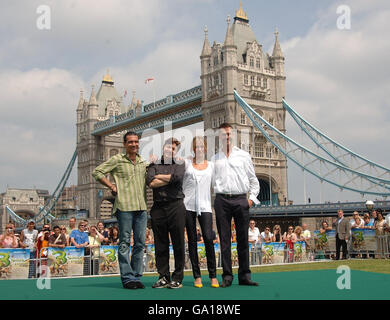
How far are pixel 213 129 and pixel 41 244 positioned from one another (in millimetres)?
29754

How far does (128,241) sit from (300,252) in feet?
26.8

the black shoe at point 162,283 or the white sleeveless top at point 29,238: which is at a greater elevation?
the white sleeveless top at point 29,238

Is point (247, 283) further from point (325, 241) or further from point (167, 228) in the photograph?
point (325, 241)

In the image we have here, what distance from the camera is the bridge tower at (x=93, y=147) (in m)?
56.5

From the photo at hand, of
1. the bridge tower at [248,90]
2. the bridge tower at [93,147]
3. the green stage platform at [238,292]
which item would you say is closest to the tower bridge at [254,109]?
the bridge tower at [248,90]

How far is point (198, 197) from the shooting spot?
17.4 feet

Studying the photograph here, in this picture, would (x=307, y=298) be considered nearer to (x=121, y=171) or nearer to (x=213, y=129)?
(x=121, y=171)

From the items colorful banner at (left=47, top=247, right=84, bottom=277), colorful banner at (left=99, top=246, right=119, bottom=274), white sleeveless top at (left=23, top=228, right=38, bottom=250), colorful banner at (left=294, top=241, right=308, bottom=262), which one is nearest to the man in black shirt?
colorful banner at (left=47, top=247, right=84, bottom=277)

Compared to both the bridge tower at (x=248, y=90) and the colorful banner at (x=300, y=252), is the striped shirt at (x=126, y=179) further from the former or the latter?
the bridge tower at (x=248, y=90)

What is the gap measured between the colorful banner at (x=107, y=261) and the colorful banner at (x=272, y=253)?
142 inches

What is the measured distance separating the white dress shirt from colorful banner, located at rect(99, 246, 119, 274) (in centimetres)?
502

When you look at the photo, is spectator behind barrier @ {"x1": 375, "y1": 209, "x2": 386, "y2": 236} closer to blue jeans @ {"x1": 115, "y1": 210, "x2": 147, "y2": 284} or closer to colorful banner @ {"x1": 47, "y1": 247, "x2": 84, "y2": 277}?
colorful banner @ {"x1": 47, "y1": 247, "x2": 84, "y2": 277}

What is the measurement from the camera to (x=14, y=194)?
310ft

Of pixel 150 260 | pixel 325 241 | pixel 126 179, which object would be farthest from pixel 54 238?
pixel 325 241
